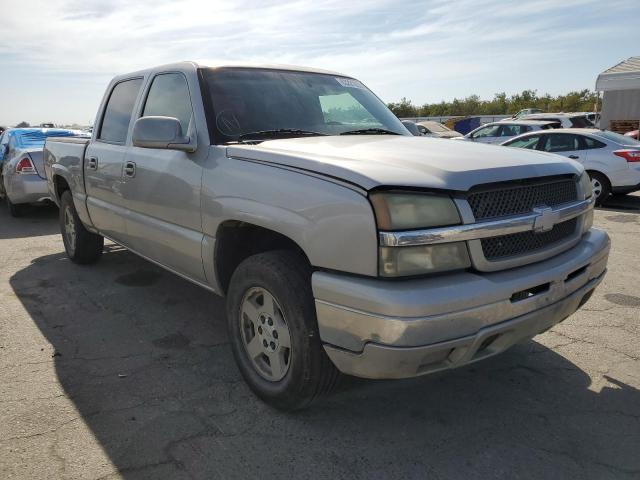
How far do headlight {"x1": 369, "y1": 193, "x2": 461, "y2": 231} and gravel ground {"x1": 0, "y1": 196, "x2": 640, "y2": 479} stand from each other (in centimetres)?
96

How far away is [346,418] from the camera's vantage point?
2.83 meters

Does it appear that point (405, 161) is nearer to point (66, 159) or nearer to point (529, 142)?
point (66, 159)

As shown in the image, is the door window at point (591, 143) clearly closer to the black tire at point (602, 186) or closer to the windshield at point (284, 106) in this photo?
the black tire at point (602, 186)

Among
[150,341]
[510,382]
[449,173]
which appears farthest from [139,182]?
[510,382]

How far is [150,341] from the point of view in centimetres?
386

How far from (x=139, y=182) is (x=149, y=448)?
1.98 metres

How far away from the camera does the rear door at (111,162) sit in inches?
170

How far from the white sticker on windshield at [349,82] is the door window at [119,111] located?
1.58 meters

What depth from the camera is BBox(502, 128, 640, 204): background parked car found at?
957cm

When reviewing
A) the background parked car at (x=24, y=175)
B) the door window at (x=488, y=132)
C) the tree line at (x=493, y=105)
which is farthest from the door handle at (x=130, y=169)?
the tree line at (x=493, y=105)

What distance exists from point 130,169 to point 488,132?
518 inches

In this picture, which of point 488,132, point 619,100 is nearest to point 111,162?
point 488,132

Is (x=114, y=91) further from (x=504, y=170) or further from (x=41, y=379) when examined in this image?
(x=504, y=170)

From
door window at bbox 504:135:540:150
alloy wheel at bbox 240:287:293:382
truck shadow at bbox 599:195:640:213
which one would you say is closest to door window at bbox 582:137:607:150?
door window at bbox 504:135:540:150
